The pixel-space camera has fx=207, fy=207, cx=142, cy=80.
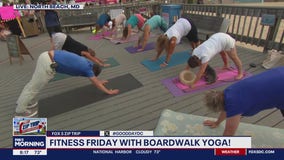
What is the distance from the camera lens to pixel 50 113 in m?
3.28

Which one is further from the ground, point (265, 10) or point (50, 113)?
point (265, 10)

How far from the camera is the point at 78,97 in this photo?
3.74 m

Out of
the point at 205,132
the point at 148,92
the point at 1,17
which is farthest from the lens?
the point at 1,17

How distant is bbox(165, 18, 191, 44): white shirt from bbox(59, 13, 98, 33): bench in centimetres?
579

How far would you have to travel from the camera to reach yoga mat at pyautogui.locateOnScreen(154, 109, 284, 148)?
2307 mm

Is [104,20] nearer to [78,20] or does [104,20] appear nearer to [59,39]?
[78,20]

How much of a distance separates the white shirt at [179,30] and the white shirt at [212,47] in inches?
41.5

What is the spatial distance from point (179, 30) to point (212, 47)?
4.57 ft

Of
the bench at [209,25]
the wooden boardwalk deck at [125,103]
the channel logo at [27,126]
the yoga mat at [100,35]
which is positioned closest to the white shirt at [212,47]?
the wooden boardwalk deck at [125,103]

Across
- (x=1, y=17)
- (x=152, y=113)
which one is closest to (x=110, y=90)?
(x=152, y=113)

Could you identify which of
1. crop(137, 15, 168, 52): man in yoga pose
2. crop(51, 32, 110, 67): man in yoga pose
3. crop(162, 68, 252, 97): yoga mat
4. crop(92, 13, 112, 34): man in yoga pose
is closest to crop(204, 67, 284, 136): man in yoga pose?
crop(162, 68, 252, 97): yoga mat

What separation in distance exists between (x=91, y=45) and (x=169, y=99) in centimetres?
468

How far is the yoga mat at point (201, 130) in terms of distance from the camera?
2307 millimetres

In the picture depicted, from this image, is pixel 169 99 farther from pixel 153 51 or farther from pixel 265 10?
pixel 265 10
